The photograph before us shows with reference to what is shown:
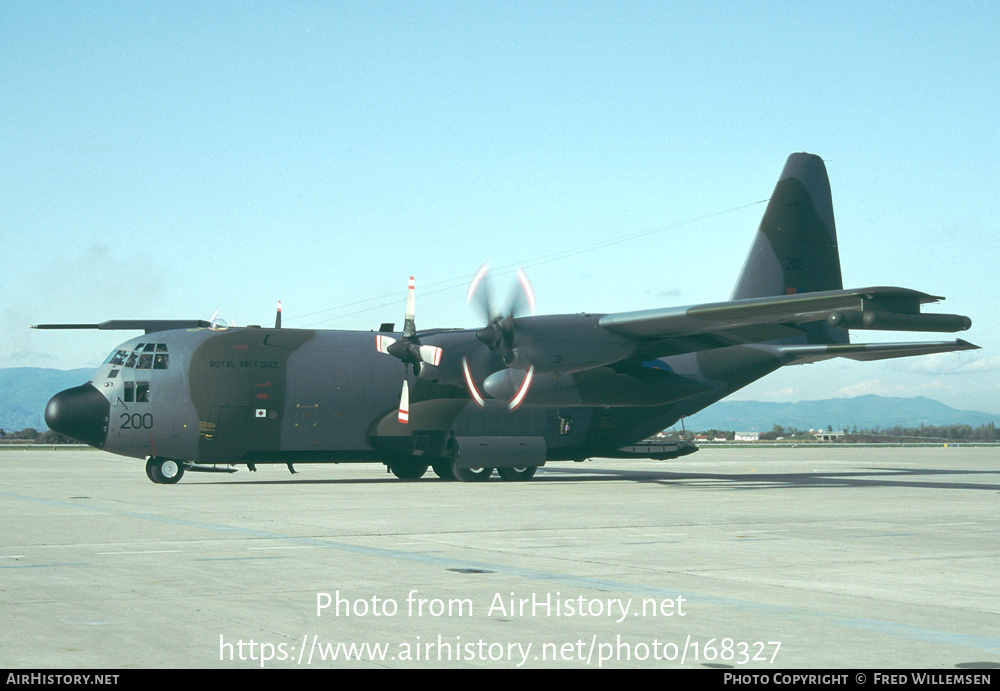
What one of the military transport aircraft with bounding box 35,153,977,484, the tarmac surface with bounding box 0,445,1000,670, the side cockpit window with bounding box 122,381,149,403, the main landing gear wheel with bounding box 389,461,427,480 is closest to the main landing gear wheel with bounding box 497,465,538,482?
the military transport aircraft with bounding box 35,153,977,484

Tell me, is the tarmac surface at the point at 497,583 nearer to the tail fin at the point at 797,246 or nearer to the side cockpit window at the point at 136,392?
the side cockpit window at the point at 136,392

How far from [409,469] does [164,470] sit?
288 inches

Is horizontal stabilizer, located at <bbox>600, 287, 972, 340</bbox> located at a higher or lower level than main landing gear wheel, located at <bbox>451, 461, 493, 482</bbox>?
higher

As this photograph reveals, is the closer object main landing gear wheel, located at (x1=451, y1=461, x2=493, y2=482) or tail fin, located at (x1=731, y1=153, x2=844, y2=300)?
main landing gear wheel, located at (x1=451, y1=461, x2=493, y2=482)

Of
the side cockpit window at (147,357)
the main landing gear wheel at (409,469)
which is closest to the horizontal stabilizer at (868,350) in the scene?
the main landing gear wheel at (409,469)

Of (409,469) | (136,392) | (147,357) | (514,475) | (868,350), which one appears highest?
(868,350)

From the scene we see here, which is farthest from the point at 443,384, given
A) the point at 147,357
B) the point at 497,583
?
the point at 497,583

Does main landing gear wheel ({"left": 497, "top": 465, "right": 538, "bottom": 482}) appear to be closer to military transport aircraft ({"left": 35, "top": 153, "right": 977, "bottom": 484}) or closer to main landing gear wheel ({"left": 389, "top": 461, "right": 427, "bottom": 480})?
military transport aircraft ({"left": 35, "top": 153, "right": 977, "bottom": 484})

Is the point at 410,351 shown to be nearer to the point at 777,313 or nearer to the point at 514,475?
the point at 514,475

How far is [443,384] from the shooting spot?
30.4m

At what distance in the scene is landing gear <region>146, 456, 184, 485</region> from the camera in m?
29.6

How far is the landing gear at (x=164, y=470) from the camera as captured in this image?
97.0 ft

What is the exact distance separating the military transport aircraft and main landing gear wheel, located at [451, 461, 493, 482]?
0.17 feet
